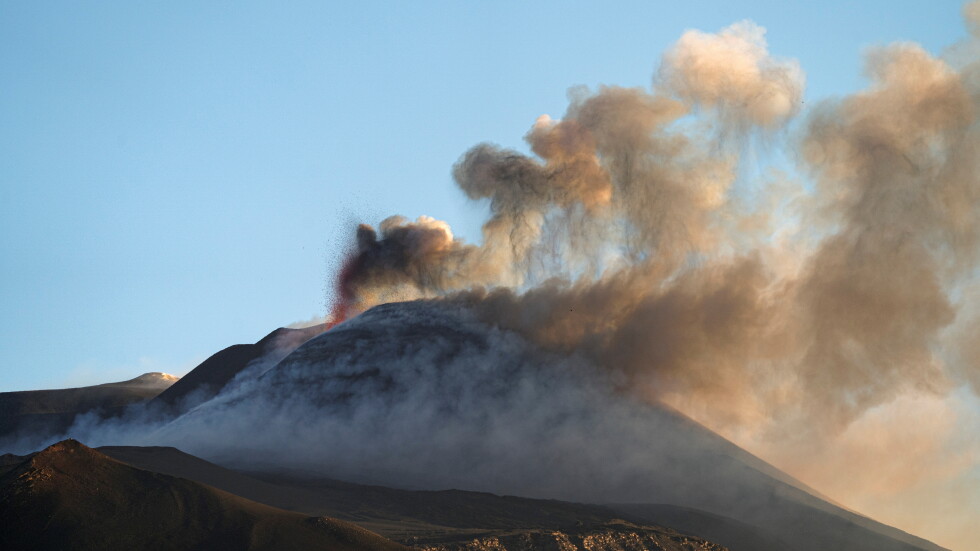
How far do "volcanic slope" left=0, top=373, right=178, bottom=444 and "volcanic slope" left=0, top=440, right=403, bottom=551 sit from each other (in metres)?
82.6

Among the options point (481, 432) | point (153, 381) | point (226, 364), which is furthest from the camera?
point (153, 381)

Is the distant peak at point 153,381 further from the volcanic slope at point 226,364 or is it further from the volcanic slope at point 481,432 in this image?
the volcanic slope at point 481,432

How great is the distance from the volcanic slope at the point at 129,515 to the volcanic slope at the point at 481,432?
26.3 metres

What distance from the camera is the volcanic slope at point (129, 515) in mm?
46844

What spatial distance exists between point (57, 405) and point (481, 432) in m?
76.6

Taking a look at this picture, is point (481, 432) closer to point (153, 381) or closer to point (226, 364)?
point (226, 364)

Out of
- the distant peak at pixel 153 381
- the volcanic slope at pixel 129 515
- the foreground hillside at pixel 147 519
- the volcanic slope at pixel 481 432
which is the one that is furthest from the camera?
the distant peak at pixel 153 381

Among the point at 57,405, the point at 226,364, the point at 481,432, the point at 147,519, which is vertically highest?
the point at 226,364

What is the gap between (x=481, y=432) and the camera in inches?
3529

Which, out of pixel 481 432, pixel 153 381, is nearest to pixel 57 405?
pixel 153 381

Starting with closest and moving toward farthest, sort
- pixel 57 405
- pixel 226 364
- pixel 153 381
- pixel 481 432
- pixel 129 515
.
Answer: pixel 129 515, pixel 481 432, pixel 226 364, pixel 57 405, pixel 153 381

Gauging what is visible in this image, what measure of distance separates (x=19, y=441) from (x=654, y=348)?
80.5m

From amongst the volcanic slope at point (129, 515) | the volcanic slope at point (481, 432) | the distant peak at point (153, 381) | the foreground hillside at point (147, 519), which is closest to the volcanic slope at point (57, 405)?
the distant peak at point (153, 381)

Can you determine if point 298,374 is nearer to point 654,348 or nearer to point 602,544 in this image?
point 654,348
